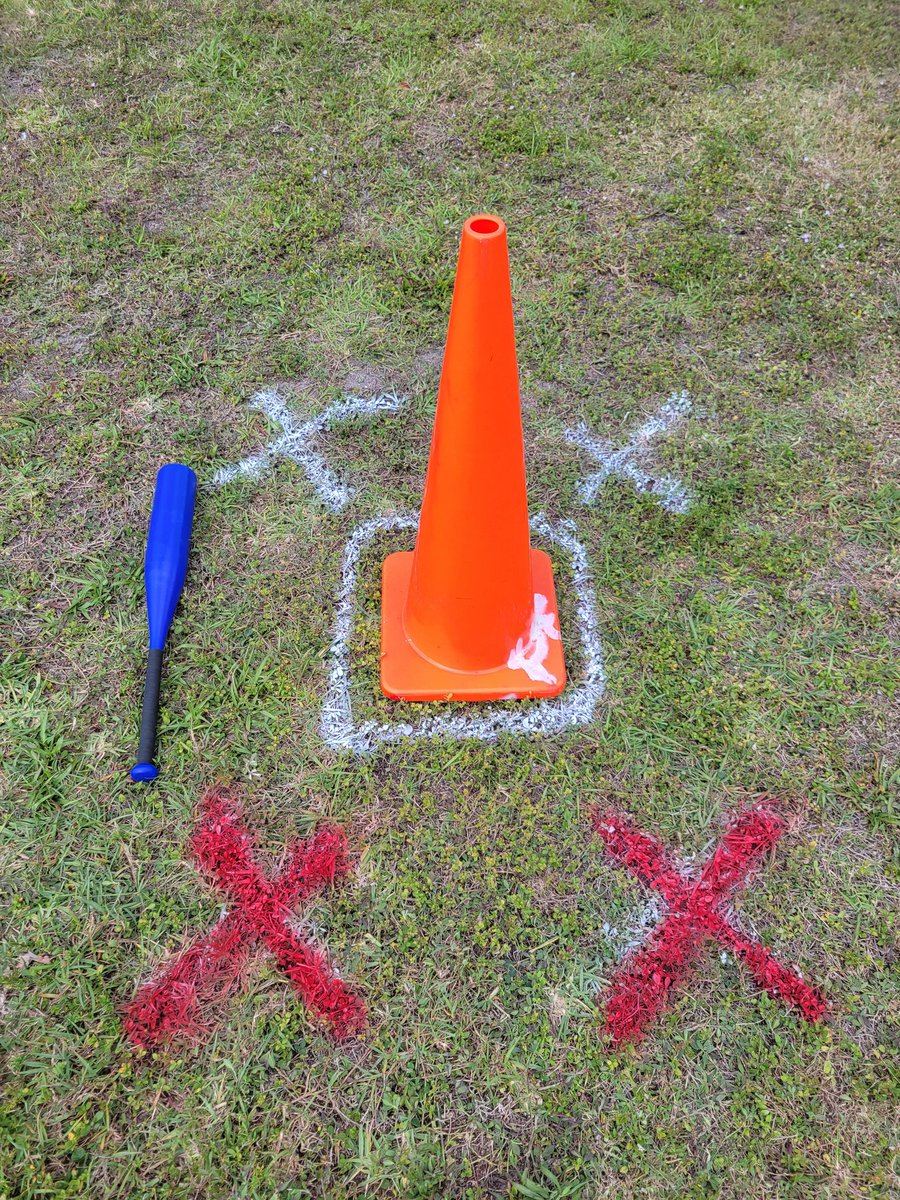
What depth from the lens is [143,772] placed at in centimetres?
235

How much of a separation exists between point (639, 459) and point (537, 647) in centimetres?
97

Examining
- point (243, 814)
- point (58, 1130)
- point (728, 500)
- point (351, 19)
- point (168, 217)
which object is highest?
point (351, 19)

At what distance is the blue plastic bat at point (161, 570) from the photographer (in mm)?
2430

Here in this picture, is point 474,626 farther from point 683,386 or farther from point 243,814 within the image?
point 683,386

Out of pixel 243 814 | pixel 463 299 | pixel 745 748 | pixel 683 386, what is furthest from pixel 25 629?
pixel 683 386

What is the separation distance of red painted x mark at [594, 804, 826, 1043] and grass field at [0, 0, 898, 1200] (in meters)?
0.05

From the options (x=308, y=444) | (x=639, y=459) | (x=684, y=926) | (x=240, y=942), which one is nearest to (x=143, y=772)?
(x=240, y=942)

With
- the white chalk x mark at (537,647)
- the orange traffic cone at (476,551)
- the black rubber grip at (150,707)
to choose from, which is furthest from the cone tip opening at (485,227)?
the black rubber grip at (150,707)

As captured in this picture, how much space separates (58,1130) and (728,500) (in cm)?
277

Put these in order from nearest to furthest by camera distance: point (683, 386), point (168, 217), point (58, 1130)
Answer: point (58, 1130)
point (683, 386)
point (168, 217)

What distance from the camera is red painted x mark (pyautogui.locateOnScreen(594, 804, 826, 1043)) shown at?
210 cm

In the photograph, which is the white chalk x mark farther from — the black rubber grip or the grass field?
the black rubber grip

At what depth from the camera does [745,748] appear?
2.52 metres

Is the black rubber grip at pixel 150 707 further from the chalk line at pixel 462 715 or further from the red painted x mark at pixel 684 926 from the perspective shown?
the red painted x mark at pixel 684 926
